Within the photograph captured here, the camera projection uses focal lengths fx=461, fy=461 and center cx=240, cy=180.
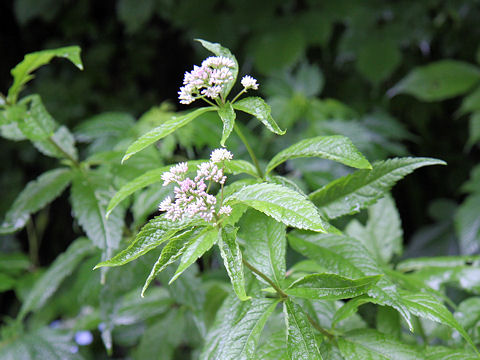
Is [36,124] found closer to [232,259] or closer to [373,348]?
[232,259]

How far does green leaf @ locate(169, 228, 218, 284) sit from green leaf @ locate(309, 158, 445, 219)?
18 cm

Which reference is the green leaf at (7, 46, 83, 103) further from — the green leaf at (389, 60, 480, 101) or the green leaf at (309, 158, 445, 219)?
the green leaf at (389, 60, 480, 101)

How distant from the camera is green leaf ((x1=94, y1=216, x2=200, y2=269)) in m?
0.48

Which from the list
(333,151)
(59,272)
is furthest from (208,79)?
(59,272)

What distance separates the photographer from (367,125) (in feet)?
5.16

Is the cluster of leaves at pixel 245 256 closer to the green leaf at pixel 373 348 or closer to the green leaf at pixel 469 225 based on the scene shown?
the green leaf at pixel 373 348

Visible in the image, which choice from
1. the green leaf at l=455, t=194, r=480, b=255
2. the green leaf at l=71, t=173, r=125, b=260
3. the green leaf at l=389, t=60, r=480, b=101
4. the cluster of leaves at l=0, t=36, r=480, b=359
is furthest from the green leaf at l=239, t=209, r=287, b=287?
the green leaf at l=389, t=60, r=480, b=101

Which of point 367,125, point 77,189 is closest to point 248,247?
point 77,189

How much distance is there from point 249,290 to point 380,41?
150 cm

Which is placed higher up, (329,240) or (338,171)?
(329,240)

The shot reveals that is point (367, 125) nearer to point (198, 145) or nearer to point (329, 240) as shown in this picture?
point (198, 145)

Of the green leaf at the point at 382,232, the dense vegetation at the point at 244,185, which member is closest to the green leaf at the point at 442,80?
Answer: the dense vegetation at the point at 244,185

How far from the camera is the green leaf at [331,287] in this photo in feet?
1.65

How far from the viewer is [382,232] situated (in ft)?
2.71
